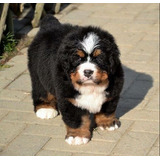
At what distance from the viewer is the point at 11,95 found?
2234 millimetres

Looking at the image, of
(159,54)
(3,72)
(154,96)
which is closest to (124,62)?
(159,54)

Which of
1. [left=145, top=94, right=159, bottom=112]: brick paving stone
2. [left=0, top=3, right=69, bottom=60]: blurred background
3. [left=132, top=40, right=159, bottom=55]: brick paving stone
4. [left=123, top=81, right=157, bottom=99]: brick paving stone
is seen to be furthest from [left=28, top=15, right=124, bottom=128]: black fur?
[left=132, top=40, right=159, bottom=55]: brick paving stone

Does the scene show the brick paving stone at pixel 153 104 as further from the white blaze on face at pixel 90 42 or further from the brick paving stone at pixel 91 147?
the white blaze on face at pixel 90 42

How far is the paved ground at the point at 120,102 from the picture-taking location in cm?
211

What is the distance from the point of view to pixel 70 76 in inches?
133

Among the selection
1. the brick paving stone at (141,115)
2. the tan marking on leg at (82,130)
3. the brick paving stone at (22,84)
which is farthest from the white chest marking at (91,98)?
the brick paving stone at (141,115)

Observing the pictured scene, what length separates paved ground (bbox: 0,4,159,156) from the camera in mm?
2109

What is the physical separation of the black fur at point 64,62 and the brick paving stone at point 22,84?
0.56 feet

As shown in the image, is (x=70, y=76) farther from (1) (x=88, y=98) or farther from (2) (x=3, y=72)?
(2) (x=3, y=72)

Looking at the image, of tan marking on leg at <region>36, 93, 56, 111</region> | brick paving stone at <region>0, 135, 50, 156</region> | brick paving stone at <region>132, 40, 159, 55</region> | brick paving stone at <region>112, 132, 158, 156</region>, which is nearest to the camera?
brick paving stone at <region>0, 135, 50, 156</region>

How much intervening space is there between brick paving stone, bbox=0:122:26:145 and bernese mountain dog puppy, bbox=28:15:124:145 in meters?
1.15

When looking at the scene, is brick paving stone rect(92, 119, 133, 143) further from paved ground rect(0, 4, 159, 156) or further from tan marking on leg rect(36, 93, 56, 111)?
tan marking on leg rect(36, 93, 56, 111)

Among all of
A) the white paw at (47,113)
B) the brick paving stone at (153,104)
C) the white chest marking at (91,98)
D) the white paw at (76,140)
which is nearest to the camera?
the white chest marking at (91,98)

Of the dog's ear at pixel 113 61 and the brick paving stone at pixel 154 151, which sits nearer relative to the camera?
the dog's ear at pixel 113 61
